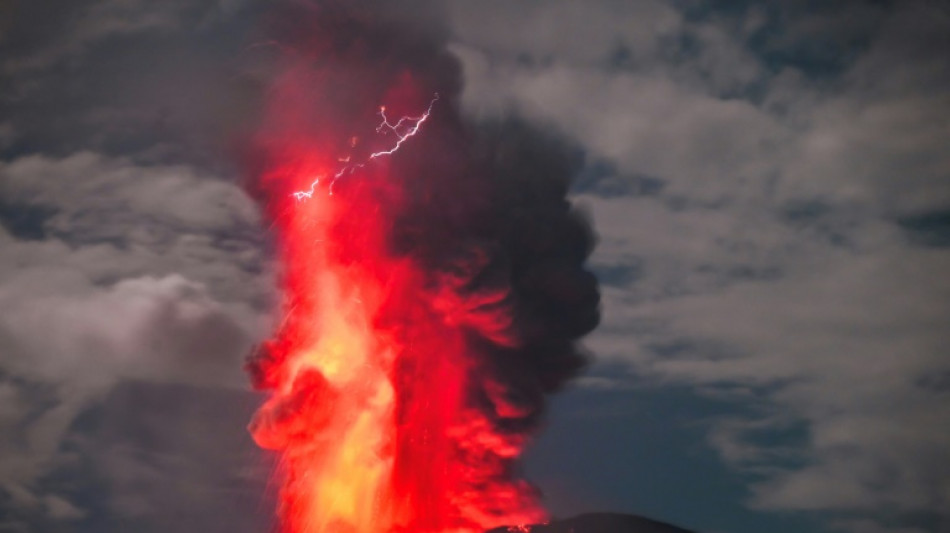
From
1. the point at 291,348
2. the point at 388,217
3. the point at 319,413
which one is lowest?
the point at 319,413

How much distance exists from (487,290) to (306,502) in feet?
47.6

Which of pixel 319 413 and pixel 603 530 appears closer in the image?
pixel 319 413

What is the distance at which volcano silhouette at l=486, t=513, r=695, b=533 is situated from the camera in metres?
61.4

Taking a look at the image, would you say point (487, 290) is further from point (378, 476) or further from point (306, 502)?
point (306, 502)

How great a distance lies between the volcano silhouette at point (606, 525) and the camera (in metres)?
61.4

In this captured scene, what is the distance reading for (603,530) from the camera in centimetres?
6253

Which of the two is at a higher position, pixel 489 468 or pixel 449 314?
pixel 449 314

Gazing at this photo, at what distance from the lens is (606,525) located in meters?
63.5

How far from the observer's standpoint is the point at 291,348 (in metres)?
41.6

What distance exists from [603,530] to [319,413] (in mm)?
31899

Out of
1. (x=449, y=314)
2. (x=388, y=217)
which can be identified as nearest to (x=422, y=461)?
(x=449, y=314)

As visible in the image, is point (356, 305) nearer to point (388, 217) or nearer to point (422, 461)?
point (388, 217)

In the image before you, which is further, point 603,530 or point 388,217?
point 603,530

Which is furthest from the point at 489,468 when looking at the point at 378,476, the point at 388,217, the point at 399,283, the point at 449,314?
the point at 388,217
